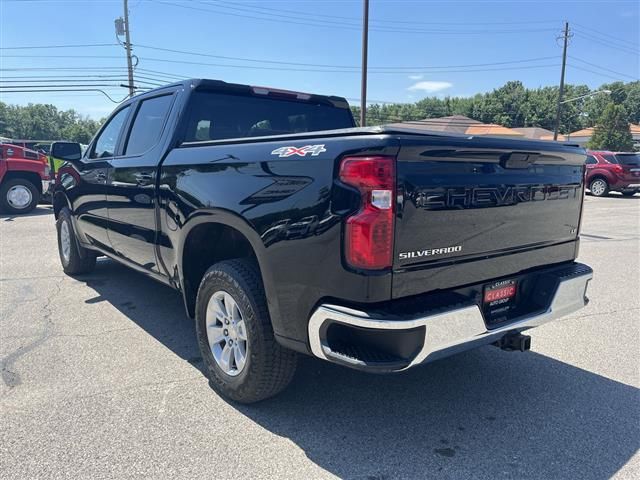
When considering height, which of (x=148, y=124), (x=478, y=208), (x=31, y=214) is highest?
(x=148, y=124)

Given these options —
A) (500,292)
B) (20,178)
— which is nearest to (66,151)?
(500,292)

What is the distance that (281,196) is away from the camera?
252 cm

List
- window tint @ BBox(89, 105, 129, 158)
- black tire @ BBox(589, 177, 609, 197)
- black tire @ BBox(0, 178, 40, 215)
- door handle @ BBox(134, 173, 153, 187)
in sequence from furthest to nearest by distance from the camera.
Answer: black tire @ BBox(589, 177, 609, 197) → black tire @ BBox(0, 178, 40, 215) → window tint @ BBox(89, 105, 129, 158) → door handle @ BBox(134, 173, 153, 187)

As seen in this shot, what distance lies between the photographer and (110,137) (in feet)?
16.2

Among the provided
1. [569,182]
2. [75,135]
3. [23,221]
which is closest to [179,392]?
[569,182]

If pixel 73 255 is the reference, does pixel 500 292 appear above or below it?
above

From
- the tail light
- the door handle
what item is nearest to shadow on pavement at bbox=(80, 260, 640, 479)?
the tail light

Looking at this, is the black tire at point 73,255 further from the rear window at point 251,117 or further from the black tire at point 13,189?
the black tire at point 13,189

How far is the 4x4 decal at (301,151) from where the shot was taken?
2367 millimetres

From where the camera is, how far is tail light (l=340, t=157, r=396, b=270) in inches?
86.3

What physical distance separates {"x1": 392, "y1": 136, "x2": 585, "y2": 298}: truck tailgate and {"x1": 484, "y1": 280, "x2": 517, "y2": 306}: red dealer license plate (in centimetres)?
6

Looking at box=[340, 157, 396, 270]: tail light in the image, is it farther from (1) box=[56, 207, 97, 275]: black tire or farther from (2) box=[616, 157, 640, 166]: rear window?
(2) box=[616, 157, 640, 166]: rear window

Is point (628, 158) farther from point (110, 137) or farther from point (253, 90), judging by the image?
point (110, 137)

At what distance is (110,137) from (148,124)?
37.8 inches
